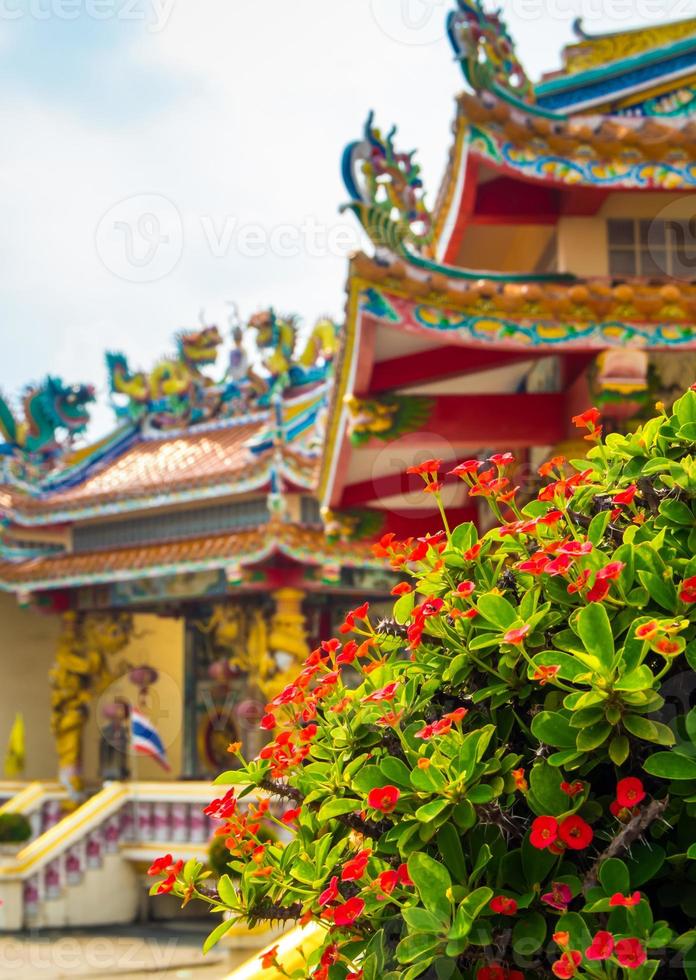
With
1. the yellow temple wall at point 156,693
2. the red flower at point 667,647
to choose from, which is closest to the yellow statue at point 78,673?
the yellow temple wall at point 156,693

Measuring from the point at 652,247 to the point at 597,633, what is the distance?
23.9ft

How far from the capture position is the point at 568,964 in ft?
5.37

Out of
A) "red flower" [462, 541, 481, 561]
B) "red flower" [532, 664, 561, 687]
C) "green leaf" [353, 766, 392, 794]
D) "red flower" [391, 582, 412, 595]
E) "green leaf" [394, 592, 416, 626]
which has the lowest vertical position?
"green leaf" [353, 766, 392, 794]

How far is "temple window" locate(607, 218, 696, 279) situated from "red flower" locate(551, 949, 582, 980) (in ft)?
23.6

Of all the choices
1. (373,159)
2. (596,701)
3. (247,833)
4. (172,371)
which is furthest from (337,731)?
(172,371)

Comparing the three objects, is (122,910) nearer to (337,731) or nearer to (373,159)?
(373,159)

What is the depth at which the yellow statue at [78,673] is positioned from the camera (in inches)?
726

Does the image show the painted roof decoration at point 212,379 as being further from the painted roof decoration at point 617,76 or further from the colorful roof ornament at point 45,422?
the painted roof decoration at point 617,76

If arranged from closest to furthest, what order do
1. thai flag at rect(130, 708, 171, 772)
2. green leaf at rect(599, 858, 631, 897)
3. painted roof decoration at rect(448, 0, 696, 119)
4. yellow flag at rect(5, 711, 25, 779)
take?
green leaf at rect(599, 858, 631, 897) < painted roof decoration at rect(448, 0, 696, 119) < thai flag at rect(130, 708, 171, 772) < yellow flag at rect(5, 711, 25, 779)

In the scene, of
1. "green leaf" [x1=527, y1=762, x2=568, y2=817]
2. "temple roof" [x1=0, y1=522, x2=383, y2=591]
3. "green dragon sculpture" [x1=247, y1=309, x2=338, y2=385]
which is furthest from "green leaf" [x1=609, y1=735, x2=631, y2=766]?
"green dragon sculpture" [x1=247, y1=309, x2=338, y2=385]

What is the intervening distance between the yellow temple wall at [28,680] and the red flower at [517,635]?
20.9 m

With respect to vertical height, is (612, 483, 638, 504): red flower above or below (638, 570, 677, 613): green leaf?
above

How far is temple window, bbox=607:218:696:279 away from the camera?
8.40 metres

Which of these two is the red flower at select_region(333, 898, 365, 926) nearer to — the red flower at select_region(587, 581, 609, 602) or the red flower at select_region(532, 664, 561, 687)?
the red flower at select_region(532, 664, 561, 687)
